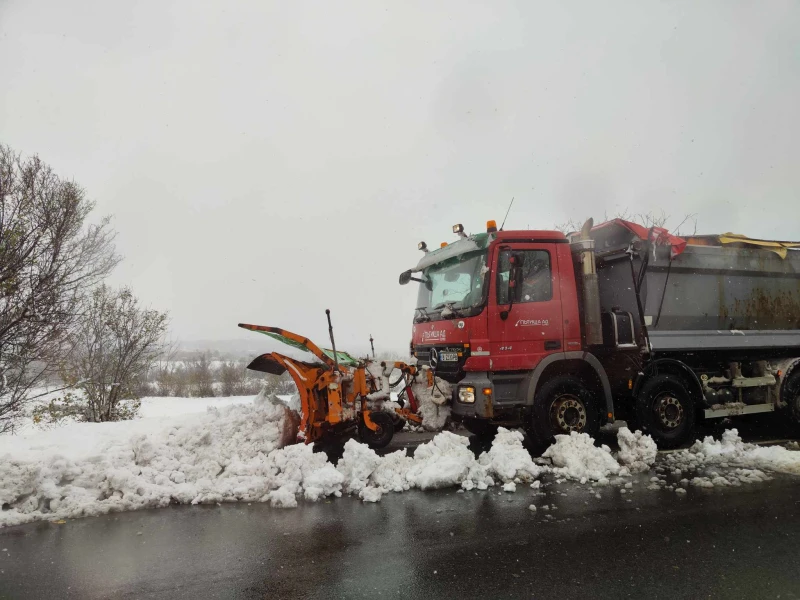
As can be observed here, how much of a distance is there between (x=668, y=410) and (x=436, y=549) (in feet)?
16.2

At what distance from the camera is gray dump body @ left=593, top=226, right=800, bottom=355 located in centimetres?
748

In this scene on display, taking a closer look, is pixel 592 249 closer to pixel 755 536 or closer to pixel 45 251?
pixel 755 536

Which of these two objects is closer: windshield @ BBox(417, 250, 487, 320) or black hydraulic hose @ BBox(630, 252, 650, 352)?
windshield @ BBox(417, 250, 487, 320)

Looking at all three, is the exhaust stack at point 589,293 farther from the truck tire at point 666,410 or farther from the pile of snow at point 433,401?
the pile of snow at point 433,401

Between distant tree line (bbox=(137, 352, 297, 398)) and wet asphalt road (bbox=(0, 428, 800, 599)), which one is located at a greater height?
distant tree line (bbox=(137, 352, 297, 398))

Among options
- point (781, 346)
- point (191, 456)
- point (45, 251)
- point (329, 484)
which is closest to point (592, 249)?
point (781, 346)


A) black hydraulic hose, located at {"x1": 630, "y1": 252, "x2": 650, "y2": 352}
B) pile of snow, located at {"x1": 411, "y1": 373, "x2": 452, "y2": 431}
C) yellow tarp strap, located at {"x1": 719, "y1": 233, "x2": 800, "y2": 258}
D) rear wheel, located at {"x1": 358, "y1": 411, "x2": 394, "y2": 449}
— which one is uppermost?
yellow tarp strap, located at {"x1": 719, "y1": 233, "x2": 800, "y2": 258}

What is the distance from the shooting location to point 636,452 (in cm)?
640

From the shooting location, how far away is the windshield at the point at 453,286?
689cm

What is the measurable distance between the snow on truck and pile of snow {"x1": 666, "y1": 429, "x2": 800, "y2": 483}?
0.62 metres

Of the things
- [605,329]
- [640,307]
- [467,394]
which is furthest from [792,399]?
[467,394]

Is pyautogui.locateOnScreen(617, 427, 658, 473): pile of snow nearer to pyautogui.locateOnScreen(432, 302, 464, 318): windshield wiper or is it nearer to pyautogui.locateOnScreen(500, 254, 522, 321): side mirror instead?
pyautogui.locateOnScreen(500, 254, 522, 321): side mirror

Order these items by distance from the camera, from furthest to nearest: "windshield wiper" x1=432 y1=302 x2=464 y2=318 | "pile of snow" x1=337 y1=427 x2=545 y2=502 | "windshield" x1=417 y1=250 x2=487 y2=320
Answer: "windshield wiper" x1=432 y1=302 x2=464 y2=318, "windshield" x1=417 y1=250 x2=487 y2=320, "pile of snow" x1=337 y1=427 x2=545 y2=502

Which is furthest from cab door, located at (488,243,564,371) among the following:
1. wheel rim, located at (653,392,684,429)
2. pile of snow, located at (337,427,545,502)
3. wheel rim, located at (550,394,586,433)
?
wheel rim, located at (653,392,684,429)
